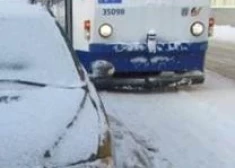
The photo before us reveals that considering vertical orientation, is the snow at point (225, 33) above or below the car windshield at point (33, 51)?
below

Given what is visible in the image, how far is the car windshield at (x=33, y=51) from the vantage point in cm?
610

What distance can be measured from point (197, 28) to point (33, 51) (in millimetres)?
6760

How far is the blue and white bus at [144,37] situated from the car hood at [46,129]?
6.65 meters

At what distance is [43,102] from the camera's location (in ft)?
18.1

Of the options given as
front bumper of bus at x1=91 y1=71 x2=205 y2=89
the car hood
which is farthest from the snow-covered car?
front bumper of bus at x1=91 y1=71 x2=205 y2=89

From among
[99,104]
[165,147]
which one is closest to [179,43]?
[165,147]

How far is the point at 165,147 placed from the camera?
28.2ft

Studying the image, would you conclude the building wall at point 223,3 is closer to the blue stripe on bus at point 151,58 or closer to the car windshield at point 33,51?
Answer: the blue stripe on bus at point 151,58

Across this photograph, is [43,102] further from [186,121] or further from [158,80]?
[158,80]

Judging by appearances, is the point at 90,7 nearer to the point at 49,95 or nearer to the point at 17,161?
the point at 49,95

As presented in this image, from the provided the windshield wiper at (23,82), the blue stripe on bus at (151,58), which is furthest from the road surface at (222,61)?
the windshield wiper at (23,82)

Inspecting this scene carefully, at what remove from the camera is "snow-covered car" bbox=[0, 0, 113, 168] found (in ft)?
16.2

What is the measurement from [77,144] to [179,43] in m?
7.78

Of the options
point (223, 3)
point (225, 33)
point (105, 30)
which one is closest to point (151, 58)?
point (105, 30)
